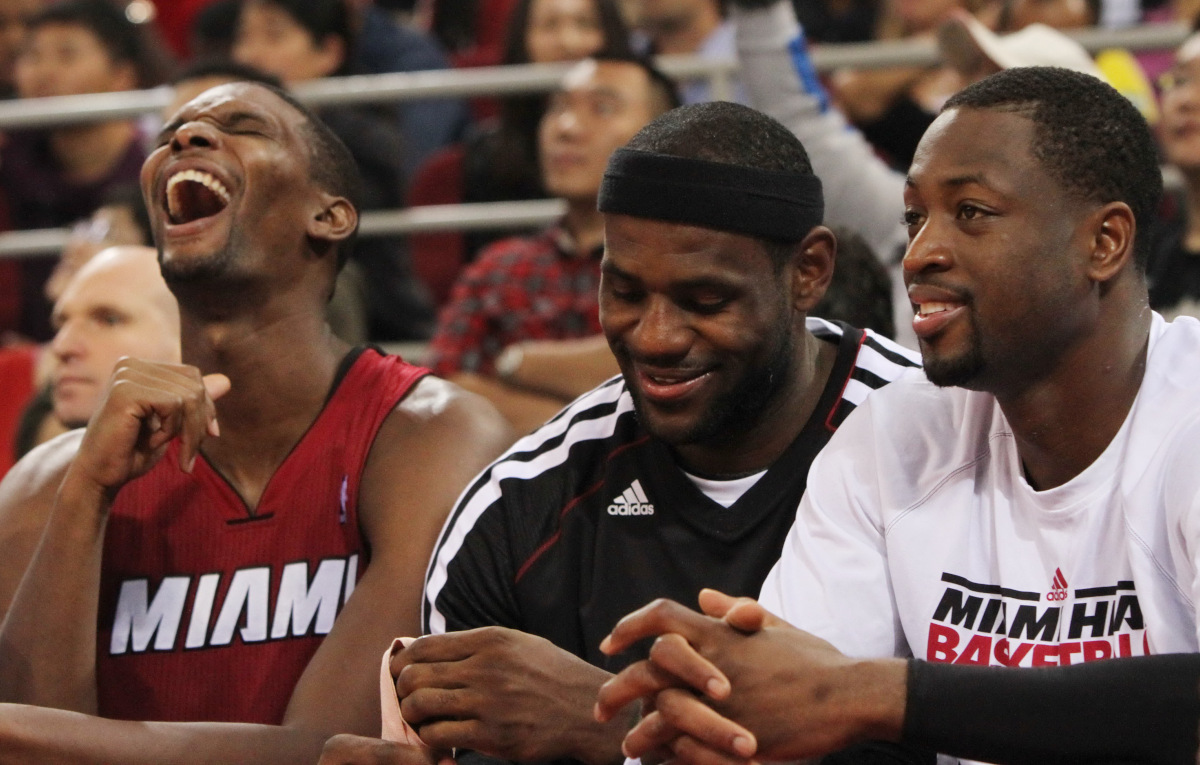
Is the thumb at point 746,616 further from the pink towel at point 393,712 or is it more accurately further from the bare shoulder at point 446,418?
the bare shoulder at point 446,418

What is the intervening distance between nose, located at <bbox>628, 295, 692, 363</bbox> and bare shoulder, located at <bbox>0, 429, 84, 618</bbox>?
3.70ft

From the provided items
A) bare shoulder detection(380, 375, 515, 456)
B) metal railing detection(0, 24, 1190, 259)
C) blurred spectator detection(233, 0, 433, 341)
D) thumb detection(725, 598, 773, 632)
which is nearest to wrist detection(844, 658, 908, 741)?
thumb detection(725, 598, 773, 632)

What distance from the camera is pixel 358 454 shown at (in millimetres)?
2910

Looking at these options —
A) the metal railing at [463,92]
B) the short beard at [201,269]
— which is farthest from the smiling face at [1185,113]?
the short beard at [201,269]

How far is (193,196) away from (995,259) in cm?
162

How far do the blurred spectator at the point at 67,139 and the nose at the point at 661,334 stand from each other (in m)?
3.57

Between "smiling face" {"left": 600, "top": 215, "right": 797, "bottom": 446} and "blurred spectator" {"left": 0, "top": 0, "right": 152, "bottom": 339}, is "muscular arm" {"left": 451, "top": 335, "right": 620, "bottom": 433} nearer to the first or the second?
"smiling face" {"left": 600, "top": 215, "right": 797, "bottom": 446}

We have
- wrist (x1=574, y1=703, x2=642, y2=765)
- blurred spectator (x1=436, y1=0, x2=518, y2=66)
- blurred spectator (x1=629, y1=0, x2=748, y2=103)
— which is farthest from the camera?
blurred spectator (x1=436, y1=0, x2=518, y2=66)

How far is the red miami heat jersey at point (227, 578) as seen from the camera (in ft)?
9.29

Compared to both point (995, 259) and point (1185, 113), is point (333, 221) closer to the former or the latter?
point (995, 259)

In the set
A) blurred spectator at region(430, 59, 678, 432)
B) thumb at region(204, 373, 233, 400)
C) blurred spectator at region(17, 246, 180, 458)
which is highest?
blurred spectator at region(430, 59, 678, 432)

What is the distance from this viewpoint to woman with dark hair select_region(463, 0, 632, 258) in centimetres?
515

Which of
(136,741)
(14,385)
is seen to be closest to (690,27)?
(14,385)

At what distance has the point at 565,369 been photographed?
13.4ft
